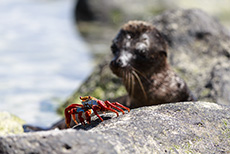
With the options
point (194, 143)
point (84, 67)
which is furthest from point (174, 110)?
point (84, 67)

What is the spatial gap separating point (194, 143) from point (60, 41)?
13.4m

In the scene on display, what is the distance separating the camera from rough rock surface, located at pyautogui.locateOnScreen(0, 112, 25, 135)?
5.23 metres

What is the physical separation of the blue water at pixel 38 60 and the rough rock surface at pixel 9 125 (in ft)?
5.32

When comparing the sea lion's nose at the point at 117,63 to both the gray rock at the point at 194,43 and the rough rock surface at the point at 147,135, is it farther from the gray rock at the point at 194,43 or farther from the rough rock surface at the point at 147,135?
the gray rock at the point at 194,43

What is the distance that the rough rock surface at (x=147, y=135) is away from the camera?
240 cm

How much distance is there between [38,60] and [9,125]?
312 inches

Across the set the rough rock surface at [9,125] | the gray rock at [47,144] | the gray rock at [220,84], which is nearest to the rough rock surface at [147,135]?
the gray rock at [47,144]

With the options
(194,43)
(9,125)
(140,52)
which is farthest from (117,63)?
(194,43)

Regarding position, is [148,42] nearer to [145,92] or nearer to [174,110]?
[145,92]

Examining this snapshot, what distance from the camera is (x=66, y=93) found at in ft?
32.1

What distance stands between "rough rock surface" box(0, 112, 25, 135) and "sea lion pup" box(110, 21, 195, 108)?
1512 millimetres

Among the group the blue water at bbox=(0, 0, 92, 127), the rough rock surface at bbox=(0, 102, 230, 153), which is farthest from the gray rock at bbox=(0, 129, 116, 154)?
the blue water at bbox=(0, 0, 92, 127)

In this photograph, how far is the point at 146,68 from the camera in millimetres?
5699

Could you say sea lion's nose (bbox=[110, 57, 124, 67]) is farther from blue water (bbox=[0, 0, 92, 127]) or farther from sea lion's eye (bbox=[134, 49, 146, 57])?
blue water (bbox=[0, 0, 92, 127])
